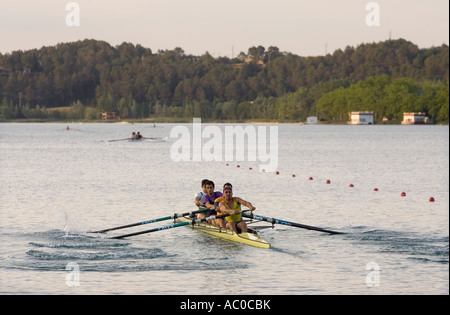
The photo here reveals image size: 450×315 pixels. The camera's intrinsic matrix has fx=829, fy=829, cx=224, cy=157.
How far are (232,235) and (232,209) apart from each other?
0.85 meters

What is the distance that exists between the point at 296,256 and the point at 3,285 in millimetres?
8279

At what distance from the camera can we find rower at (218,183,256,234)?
84.0 feet

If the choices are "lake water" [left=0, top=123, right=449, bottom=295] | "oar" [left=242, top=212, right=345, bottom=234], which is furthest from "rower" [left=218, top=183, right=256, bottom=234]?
"lake water" [left=0, top=123, right=449, bottom=295]

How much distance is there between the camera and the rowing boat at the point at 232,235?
24469 millimetres

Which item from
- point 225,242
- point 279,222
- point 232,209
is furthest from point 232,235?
point 279,222

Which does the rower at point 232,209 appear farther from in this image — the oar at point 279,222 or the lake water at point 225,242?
the lake water at point 225,242

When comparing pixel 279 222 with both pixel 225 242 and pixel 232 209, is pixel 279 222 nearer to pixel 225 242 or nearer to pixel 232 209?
pixel 232 209

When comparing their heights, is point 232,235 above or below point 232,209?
below

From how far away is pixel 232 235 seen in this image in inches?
1005

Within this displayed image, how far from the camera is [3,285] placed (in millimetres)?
19781

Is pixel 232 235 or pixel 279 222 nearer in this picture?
pixel 232 235

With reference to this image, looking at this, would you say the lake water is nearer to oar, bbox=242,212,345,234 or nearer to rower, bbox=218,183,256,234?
oar, bbox=242,212,345,234

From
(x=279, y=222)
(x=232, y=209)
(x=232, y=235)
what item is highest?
(x=232, y=209)

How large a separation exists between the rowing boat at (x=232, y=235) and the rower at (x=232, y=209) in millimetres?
271
